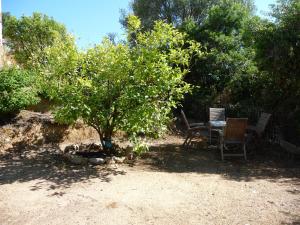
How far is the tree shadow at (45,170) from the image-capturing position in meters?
5.86

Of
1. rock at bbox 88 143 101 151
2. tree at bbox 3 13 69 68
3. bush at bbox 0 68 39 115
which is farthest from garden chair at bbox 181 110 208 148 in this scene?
tree at bbox 3 13 69 68

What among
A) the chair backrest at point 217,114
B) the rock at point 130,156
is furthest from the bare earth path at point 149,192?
the chair backrest at point 217,114

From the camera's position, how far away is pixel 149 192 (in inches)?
213

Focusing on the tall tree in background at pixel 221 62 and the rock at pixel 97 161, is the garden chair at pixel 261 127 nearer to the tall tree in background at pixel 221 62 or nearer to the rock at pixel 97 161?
the tall tree in background at pixel 221 62

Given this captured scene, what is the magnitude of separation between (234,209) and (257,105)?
21.9ft

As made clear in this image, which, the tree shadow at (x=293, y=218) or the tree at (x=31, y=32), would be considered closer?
the tree shadow at (x=293, y=218)

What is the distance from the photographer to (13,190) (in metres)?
5.40

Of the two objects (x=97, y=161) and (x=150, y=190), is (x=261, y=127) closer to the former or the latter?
(x=150, y=190)

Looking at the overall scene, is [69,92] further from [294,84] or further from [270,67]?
[294,84]

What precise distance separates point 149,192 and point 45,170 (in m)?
2.38

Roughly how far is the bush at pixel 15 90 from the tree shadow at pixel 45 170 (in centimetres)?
114

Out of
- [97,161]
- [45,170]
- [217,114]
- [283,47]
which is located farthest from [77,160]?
[283,47]

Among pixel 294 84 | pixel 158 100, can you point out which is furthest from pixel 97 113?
pixel 294 84

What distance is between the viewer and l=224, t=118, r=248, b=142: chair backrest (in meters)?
7.43
